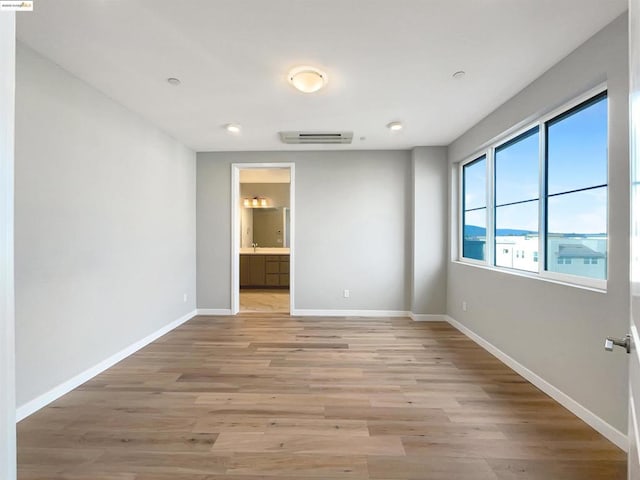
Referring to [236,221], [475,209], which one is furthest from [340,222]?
[475,209]

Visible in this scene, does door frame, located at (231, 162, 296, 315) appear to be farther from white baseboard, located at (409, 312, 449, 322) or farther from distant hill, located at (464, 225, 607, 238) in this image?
distant hill, located at (464, 225, 607, 238)

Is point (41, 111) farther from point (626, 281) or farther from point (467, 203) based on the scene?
point (467, 203)

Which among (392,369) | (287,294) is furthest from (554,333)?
(287,294)

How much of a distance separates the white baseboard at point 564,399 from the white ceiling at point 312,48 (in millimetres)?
2467

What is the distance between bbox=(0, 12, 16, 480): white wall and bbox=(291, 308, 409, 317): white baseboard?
12.7 feet

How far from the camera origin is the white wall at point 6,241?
0.73 m

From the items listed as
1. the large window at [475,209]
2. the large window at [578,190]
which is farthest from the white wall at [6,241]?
the large window at [475,209]

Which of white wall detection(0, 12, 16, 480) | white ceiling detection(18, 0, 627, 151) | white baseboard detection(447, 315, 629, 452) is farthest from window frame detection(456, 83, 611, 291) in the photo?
white wall detection(0, 12, 16, 480)

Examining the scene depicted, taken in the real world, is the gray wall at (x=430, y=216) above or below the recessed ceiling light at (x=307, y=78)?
below

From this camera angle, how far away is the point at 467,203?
4043 millimetres

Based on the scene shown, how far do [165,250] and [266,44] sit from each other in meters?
2.80

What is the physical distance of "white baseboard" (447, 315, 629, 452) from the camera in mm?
1791

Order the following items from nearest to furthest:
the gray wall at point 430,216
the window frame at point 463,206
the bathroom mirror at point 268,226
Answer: the window frame at point 463,206
the gray wall at point 430,216
the bathroom mirror at point 268,226

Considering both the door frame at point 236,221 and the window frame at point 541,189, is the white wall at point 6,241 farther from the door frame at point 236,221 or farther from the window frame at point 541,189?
the door frame at point 236,221
